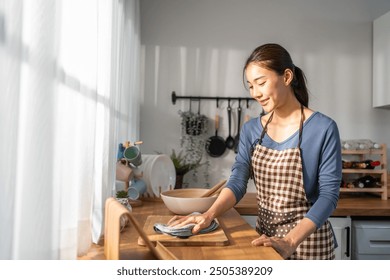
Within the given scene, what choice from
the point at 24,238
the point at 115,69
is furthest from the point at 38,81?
the point at 115,69

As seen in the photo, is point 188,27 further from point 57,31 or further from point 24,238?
point 24,238

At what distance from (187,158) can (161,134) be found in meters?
0.19

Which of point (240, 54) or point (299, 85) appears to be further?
point (240, 54)

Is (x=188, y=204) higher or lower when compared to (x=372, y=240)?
higher

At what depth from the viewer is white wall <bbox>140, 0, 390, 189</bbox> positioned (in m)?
1.93

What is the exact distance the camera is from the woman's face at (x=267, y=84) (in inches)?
33.7

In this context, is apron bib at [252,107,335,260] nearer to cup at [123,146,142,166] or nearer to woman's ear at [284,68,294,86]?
woman's ear at [284,68,294,86]

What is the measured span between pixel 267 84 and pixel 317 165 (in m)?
0.23

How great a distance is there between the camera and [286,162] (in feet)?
2.93

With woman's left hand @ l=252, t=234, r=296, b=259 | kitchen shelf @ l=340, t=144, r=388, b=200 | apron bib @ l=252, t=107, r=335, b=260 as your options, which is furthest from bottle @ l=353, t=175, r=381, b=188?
woman's left hand @ l=252, t=234, r=296, b=259

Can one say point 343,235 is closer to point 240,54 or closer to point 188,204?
point 188,204

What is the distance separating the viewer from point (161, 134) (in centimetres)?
193

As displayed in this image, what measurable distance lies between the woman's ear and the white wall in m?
1.04

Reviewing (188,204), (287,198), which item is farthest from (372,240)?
(188,204)
